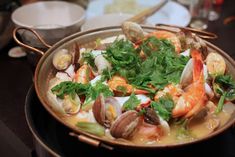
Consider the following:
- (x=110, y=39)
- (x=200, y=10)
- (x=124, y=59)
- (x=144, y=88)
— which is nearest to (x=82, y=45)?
(x=110, y=39)

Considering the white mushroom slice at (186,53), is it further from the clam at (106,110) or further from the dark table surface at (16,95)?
the dark table surface at (16,95)

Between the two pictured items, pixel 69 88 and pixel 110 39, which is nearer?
pixel 69 88

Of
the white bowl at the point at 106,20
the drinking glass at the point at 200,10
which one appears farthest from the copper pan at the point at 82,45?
the drinking glass at the point at 200,10

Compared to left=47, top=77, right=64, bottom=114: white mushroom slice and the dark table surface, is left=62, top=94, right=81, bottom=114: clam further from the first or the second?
the dark table surface

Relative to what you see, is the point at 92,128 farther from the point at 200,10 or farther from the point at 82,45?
the point at 200,10

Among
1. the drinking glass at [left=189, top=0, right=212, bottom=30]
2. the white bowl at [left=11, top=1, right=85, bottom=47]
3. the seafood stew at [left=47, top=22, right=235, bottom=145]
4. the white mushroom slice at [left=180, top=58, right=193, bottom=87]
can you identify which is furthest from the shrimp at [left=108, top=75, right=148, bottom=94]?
the drinking glass at [left=189, top=0, right=212, bottom=30]

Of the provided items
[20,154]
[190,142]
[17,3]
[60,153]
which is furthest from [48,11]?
[190,142]
